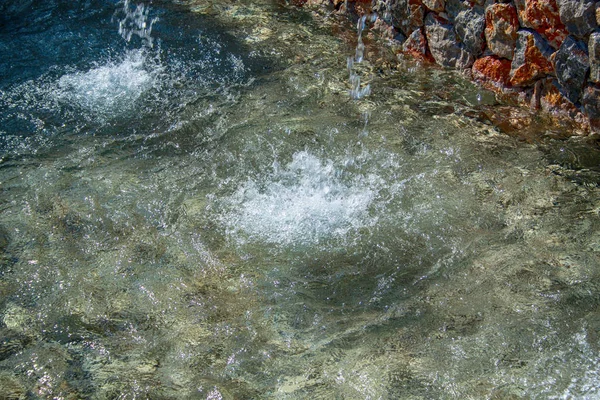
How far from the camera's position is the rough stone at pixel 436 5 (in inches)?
178

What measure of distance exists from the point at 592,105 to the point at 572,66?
0.29 m

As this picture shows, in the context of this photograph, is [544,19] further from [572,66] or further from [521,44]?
[572,66]

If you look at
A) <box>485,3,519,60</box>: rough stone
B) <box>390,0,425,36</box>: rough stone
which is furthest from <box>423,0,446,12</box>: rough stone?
<box>485,3,519,60</box>: rough stone

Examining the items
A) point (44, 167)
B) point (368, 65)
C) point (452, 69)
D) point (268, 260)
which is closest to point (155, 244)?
point (268, 260)

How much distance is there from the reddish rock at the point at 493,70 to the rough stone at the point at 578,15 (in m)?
0.65

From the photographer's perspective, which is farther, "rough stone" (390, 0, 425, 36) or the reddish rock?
"rough stone" (390, 0, 425, 36)

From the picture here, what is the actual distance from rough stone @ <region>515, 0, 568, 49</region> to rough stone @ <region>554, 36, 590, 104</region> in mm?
84

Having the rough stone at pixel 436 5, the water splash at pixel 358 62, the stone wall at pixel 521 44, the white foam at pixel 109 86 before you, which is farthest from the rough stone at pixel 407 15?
the white foam at pixel 109 86

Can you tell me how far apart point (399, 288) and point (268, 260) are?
71cm

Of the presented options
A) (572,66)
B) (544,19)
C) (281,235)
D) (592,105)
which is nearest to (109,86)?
(281,235)

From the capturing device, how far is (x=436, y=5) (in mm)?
4555

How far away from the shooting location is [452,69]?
4.69m

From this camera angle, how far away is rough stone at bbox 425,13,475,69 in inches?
180

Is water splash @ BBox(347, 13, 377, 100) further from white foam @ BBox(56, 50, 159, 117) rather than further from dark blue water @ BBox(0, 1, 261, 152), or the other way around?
white foam @ BBox(56, 50, 159, 117)
